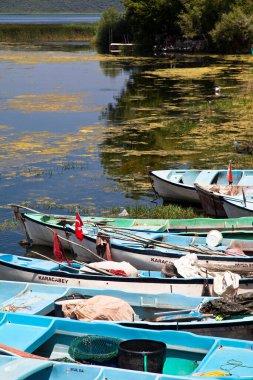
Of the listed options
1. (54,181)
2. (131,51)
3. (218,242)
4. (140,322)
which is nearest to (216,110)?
(54,181)

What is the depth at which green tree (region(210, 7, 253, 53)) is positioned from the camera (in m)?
66.9

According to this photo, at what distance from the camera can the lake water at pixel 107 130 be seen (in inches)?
911

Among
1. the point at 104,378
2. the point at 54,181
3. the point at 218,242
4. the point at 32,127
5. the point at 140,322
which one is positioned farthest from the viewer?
the point at 32,127

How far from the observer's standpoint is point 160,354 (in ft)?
34.2

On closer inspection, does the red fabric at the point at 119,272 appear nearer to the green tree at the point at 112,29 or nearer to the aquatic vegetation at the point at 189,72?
the aquatic vegetation at the point at 189,72

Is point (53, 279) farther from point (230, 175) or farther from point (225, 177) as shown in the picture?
point (225, 177)

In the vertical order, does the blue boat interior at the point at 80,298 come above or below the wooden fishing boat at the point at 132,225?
above

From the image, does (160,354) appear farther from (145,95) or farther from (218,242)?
(145,95)

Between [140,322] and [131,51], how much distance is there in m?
68.8

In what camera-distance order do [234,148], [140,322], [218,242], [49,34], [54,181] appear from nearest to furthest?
[140,322], [218,242], [54,181], [234,148], [49,34]

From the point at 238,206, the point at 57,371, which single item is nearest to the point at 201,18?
the point at 238,206

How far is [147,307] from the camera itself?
13.0 metres

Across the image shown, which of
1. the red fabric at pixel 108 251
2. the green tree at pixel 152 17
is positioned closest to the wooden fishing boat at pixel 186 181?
the red fabric at pixel 108 251

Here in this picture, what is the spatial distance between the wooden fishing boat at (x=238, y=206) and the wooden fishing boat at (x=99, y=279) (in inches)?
168
